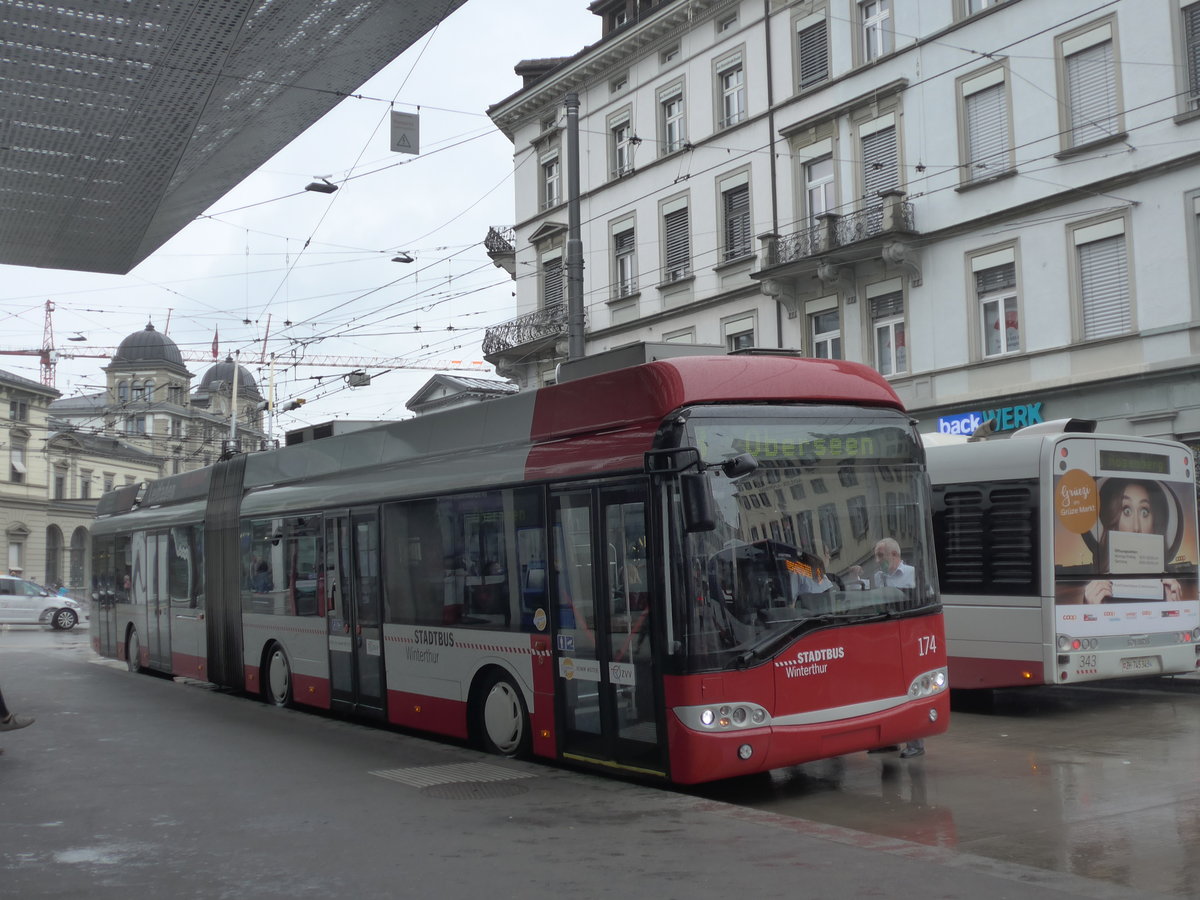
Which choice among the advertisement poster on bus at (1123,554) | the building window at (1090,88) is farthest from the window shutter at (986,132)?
the advertisement poster on bus at (1123,554)

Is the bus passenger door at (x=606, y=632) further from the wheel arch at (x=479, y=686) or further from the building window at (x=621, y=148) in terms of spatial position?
the building window at (x=621, y=148)

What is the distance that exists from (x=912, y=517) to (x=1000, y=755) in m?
2.67

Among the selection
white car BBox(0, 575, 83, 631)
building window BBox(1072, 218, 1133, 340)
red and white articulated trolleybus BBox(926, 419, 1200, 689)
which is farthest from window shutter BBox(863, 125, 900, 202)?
white car BBox(0, 575, 83, 631)

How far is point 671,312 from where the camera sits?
100 feet

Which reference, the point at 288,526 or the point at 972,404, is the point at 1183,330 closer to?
the point at 972,404

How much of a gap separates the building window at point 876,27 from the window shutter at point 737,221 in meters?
4.22

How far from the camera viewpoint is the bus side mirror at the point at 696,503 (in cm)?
765

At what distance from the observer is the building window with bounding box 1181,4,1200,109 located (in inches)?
788

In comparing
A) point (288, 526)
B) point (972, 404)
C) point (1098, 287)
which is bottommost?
point (288, 526)

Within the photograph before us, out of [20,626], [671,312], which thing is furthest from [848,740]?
[20,626]

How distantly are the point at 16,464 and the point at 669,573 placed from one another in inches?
2898

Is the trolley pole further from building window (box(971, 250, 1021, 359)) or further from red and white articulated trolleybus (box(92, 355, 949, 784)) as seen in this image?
building window (box(971, 250, 1021, 359))

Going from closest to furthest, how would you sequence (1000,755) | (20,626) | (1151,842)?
1. (1151,842)
2. (1000,755)
3. (20,626)

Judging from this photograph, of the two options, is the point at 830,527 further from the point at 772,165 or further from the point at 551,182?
the point at 551,182
